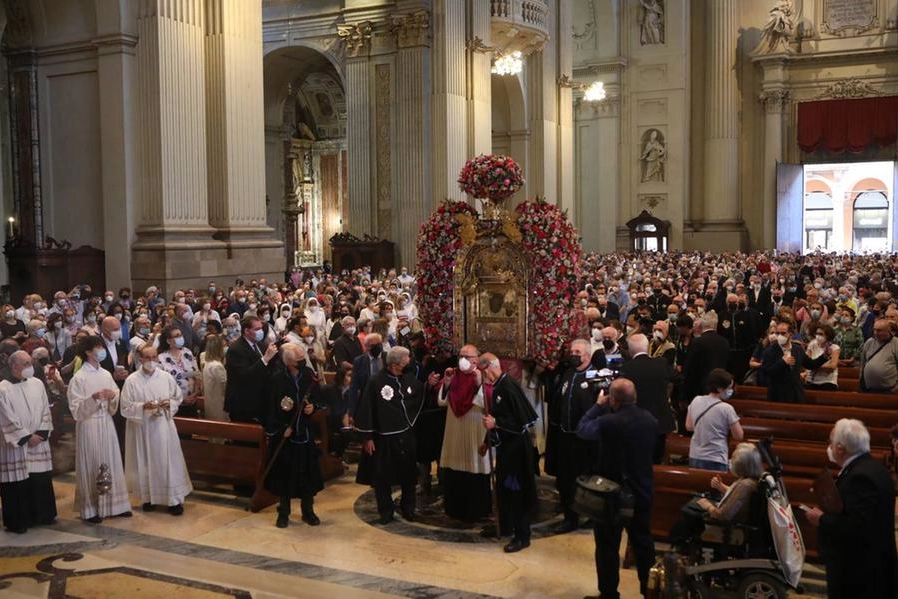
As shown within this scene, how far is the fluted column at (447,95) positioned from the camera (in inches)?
1035

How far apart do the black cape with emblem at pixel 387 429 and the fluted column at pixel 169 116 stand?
1027 centimetres

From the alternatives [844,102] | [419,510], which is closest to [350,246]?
[419,510]

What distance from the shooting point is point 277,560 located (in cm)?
775

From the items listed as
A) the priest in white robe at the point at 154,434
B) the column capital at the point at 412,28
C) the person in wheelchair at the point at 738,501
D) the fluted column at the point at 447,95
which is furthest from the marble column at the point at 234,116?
the person in wheelchair at the point at 738,501

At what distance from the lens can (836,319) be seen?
13.6 meters

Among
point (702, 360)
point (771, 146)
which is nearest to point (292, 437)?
point (702, 360)

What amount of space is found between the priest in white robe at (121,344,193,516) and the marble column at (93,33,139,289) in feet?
31.3

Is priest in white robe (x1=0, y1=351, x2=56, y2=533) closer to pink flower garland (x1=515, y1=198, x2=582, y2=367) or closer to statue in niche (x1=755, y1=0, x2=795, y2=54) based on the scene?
pink flower garland (x1=515, y1=198, x2=582, y2=367)

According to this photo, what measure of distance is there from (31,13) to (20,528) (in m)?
14.6

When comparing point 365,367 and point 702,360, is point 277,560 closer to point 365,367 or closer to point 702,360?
point 365,367

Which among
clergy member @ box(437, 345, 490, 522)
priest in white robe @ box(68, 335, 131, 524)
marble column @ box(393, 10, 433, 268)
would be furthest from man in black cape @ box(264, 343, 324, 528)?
marble column @ box(393, 10, 433, 268)

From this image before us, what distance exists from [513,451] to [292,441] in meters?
2.22

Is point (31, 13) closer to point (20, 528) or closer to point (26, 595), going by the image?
point (20, 528)

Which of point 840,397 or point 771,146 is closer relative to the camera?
point 840,397
